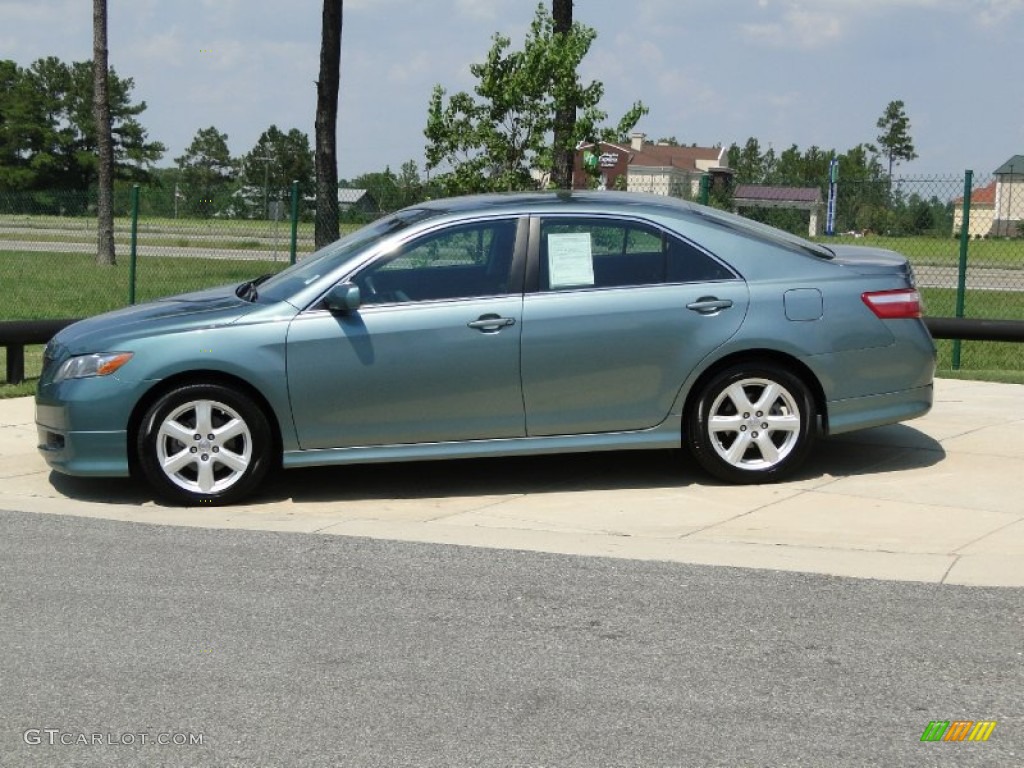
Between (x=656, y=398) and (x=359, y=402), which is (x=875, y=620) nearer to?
(x=656, y=398)

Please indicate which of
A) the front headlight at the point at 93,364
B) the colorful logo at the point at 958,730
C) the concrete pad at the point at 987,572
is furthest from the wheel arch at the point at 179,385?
the colorful logo at the point at 958,730

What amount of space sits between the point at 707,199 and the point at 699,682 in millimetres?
→ 10054

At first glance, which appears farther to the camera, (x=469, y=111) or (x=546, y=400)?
(x=469, y=111)

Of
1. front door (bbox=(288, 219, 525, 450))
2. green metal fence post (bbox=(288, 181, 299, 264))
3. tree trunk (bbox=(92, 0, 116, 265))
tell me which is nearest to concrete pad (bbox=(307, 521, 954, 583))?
front door (bbox=(288, 219, 525, 450))

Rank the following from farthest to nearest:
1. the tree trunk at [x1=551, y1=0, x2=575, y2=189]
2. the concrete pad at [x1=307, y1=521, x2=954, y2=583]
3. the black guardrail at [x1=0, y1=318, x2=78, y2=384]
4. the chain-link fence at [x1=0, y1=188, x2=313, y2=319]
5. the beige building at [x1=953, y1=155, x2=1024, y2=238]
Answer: the chain-link fence at [x1=0, y1=188, x2=313, y2=319] < the tree trunk at [x1=551, y1=0, x2=575, y2=189] < the beige building at [x1=953, y1=155, x2=1024, y2=238] < the black guardrail at [x1=0, y1=318, x2=78, y2=384] < the concrete pad at [x1=307, y1=521, x2=954, y2=583]

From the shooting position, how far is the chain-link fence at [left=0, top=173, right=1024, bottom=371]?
13656 mm

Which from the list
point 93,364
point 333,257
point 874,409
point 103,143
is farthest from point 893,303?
point 103,143

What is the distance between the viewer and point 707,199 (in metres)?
14.3

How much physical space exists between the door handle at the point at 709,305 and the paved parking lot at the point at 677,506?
3.29 feet

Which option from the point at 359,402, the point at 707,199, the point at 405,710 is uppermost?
the point at 707,199

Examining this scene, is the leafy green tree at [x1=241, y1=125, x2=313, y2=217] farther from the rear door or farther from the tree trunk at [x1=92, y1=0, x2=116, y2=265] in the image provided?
the rear door

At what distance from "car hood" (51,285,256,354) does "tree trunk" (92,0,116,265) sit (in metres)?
18.1

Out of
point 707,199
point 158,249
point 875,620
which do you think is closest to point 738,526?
point 875,620

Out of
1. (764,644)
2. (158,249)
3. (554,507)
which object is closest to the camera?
(764,644)
